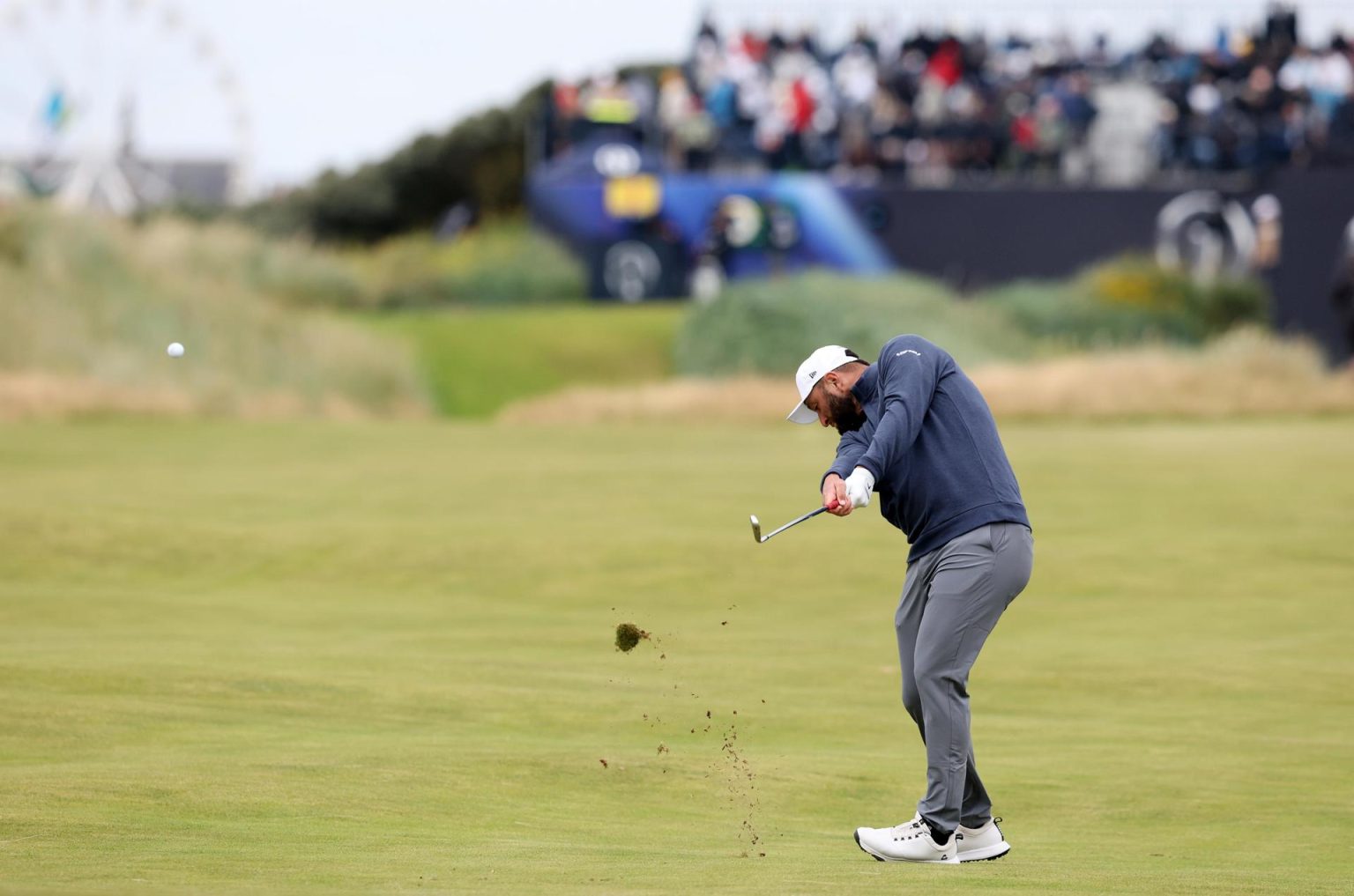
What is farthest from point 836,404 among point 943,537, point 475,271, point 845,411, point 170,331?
point 475,271

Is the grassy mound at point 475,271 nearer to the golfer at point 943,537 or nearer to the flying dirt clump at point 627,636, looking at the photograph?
the flying dirt clump at point 627,636

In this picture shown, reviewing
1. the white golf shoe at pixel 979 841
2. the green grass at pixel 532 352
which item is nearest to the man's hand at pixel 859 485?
the white golf shoe at pixel 979 841

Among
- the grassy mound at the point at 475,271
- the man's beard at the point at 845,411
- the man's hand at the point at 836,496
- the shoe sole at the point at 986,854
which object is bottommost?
the grassy mound at the point at 475,271

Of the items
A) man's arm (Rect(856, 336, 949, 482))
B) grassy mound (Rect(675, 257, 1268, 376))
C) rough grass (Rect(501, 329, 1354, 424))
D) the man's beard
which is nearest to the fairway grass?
man's arm (Rect(856, 336, 949, 482))

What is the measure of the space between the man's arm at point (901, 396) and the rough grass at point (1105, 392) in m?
26.1

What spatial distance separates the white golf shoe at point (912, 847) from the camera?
853 centimetres

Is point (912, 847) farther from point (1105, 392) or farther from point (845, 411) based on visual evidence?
point (1105, 392)

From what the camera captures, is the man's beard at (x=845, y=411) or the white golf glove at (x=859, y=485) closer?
the white golf glove at (x=859, y=485)

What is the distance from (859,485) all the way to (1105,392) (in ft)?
91.2

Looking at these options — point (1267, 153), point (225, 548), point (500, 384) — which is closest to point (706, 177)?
point (500, 384)

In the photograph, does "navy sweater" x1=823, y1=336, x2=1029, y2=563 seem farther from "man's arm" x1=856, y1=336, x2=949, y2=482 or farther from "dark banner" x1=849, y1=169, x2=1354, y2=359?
"dark banner" x1=849, y1=169, x2=1354, y2=359

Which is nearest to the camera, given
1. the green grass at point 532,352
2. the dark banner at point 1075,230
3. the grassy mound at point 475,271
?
the green grass at point 532,352

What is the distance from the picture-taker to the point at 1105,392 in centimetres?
3516

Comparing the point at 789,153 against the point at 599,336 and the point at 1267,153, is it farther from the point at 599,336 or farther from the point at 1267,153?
the point at 1267,153
